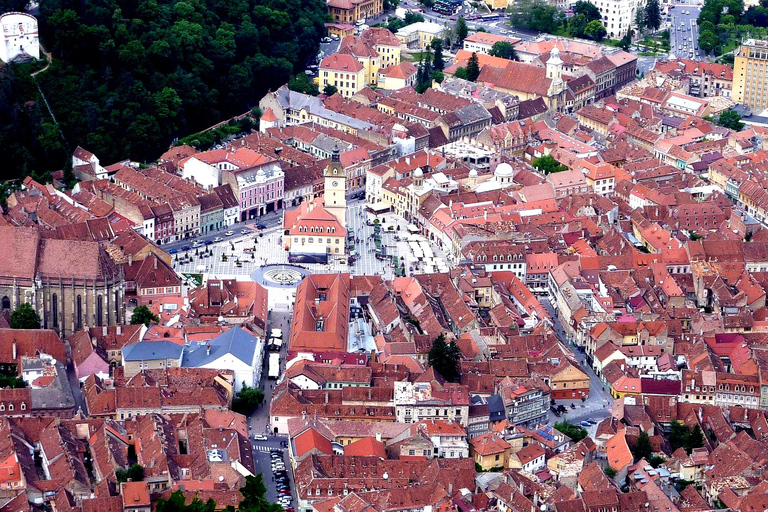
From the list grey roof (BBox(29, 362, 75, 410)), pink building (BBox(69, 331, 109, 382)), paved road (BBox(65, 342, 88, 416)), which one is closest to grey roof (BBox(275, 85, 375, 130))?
paved road (BBox(65, 342, 88, 416))

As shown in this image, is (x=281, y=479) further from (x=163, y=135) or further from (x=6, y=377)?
(x=163, y=135)

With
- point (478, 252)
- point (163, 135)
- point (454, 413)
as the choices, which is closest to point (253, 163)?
point (163, 135)

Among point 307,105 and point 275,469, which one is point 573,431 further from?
point 307,105

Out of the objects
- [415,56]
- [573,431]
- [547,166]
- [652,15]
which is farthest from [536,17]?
[573,431]

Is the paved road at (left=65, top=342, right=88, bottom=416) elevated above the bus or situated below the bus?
above

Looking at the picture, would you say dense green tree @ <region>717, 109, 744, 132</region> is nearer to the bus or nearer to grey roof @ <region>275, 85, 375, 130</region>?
grey roof @ <region>275, 85, 375, 130</region>

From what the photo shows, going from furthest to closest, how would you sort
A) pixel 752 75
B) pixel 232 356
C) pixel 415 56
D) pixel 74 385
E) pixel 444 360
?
pixel 415 56 < pixel 752 75 < pixel 444 360 < pixel 74 385 < pixel 232 356

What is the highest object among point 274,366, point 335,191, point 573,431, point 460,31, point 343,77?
point 335,191
